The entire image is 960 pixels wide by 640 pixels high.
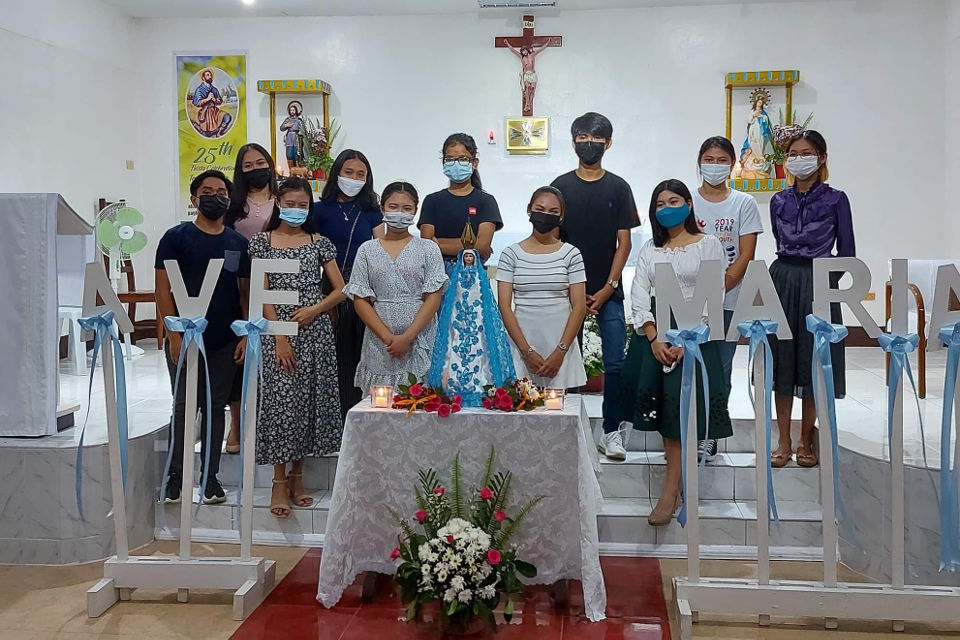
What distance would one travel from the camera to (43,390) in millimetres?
3803

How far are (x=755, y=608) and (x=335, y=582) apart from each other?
1.58 m

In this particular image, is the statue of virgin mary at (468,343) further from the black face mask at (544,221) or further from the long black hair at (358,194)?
the long black hair at (358,194)

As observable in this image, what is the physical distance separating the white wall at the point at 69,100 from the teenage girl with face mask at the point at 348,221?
13.0 ft

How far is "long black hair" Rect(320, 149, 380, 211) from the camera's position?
3.96 metres

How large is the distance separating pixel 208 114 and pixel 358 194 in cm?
515

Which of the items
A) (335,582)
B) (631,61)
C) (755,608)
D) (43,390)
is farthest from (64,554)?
(631,61)

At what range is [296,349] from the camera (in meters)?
3.79

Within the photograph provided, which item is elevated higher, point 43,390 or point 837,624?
point 43,390

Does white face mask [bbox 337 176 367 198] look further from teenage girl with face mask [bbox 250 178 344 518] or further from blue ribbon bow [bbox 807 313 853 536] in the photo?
blue ribbon bow [bbox 807 313 853 536]

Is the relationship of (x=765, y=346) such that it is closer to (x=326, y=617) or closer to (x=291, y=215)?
(x=326, y=617)

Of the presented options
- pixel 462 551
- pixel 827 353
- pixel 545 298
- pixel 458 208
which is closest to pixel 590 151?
pixel 458 208

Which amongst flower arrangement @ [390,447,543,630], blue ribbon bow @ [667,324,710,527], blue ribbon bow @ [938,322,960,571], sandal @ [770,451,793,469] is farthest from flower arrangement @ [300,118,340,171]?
blue ribbon bow @ [938,322,960,571]

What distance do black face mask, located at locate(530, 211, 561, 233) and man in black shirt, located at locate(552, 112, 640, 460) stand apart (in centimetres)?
42

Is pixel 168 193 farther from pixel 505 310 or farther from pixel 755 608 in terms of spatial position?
pixel 755 608
